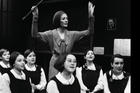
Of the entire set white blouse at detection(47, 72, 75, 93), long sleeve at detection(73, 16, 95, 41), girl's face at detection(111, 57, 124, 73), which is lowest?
white blouse at detection(47, 72, 75, 93)

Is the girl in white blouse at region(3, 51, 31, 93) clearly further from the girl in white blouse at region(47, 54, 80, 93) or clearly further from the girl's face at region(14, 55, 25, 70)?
the girl in white blouse at region(47, 54, 80, 93)

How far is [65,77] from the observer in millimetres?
4398

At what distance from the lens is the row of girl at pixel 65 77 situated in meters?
4.39

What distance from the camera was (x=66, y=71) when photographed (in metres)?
4.39

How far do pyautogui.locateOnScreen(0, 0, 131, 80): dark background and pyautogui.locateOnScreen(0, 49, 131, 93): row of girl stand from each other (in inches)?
22.7

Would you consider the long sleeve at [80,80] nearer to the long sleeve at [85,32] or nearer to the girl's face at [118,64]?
the long sleeve at [85,32]

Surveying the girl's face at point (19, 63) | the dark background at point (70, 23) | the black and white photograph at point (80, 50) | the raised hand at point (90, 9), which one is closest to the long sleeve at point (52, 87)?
the black and white photograph at point (80, 50)

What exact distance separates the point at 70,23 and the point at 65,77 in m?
2.80

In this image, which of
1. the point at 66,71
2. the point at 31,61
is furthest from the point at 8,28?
the point at 66,71

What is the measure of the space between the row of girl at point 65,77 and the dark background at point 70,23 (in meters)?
0.58

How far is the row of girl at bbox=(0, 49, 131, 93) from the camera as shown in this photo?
439 centimetres

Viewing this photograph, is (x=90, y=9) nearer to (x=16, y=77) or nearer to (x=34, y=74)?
(x=34, y=74)

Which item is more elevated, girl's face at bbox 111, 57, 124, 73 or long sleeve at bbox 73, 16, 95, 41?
long sleeve at bbox 73, 16, 95, 41

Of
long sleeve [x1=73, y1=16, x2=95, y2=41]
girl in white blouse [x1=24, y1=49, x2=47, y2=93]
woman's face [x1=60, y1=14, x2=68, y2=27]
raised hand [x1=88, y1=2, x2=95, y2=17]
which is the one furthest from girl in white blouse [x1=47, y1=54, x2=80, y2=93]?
raised hand [x1=88, y1=2, x2=95, y2=17]
